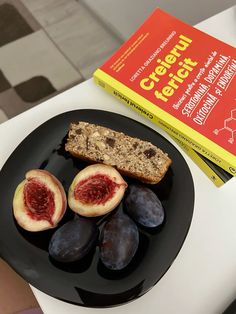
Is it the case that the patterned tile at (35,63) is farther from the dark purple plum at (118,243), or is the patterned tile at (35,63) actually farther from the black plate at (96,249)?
the dark purple plum at (118,243)

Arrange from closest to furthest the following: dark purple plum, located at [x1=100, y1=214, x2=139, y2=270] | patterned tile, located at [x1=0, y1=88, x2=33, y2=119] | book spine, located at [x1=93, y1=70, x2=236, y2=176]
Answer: dark purple plum, located at [x1=100, y1=214, x2=139, y2=270]
book spine, located at [x1=93, y1=70, x2=236, y2=176]
patterned tile, located at [x1=0, y1=88, x2=33, y2=119]

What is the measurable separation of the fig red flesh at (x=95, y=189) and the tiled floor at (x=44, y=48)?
74 cm

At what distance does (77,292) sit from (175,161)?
0.26 meters

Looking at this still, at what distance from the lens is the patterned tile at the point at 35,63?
53.4 inches

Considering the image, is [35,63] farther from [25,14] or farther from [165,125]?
[165,125]

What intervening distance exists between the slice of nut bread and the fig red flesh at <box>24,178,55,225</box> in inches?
3.5

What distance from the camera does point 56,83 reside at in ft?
4.42

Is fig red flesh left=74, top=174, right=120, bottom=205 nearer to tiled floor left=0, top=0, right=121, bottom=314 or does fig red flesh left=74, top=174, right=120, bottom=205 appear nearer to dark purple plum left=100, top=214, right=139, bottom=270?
dark purple plum left=100, top=214, right=139, bottom=270

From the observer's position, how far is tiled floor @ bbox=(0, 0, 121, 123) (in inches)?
52.5

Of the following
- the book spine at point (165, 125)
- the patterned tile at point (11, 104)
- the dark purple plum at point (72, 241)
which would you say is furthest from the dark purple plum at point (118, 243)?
the patterned tile at point (11, 104)

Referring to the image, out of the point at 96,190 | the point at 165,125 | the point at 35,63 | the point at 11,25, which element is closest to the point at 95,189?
the point at 96,190

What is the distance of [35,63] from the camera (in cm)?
138

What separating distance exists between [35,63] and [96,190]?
90cm

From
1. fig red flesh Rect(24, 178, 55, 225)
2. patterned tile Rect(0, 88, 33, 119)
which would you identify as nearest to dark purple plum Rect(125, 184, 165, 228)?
fig red flesh Rect(24, 178, 55, 225)
